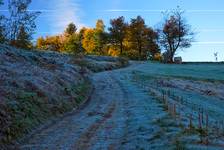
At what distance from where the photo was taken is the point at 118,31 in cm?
12506

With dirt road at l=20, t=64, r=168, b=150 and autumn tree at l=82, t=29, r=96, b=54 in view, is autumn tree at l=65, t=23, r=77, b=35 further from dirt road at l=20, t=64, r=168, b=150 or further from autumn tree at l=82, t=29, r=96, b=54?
dirt road at l=20, t=64, r=168, b=150

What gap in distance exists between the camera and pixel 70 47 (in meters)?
134

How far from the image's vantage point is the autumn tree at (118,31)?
124600 millimetres

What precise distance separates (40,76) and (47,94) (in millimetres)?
6227

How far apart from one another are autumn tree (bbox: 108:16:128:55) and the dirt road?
292 ft

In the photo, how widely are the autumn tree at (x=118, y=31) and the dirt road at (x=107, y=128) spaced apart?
89026 millimetres

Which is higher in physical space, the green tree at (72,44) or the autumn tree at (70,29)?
the autumn tree at (70,29)

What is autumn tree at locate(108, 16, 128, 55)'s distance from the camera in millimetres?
124600

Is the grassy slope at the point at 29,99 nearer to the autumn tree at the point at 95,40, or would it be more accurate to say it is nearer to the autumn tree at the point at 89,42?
the autumn tree at the point at 95,40

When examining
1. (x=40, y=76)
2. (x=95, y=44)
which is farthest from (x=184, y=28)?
(x=40, y=76)

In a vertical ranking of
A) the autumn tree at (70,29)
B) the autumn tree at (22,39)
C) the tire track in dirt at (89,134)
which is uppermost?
the autumn tree at (70,29)

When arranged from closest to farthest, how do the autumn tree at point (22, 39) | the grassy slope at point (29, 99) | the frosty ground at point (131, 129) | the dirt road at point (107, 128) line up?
the frosty ground at point (131, 129)
the dirt road at point (107, 128)
the grassy slope at point (29, 99)
the autumn tree at point (22, 39)

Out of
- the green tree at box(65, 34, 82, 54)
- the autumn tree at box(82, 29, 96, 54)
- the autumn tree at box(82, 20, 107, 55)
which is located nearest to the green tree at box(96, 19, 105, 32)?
the autumn tree at box(82, 20, 107, 55)

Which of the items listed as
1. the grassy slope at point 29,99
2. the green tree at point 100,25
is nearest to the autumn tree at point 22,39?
the grassy slope at point 29,99
